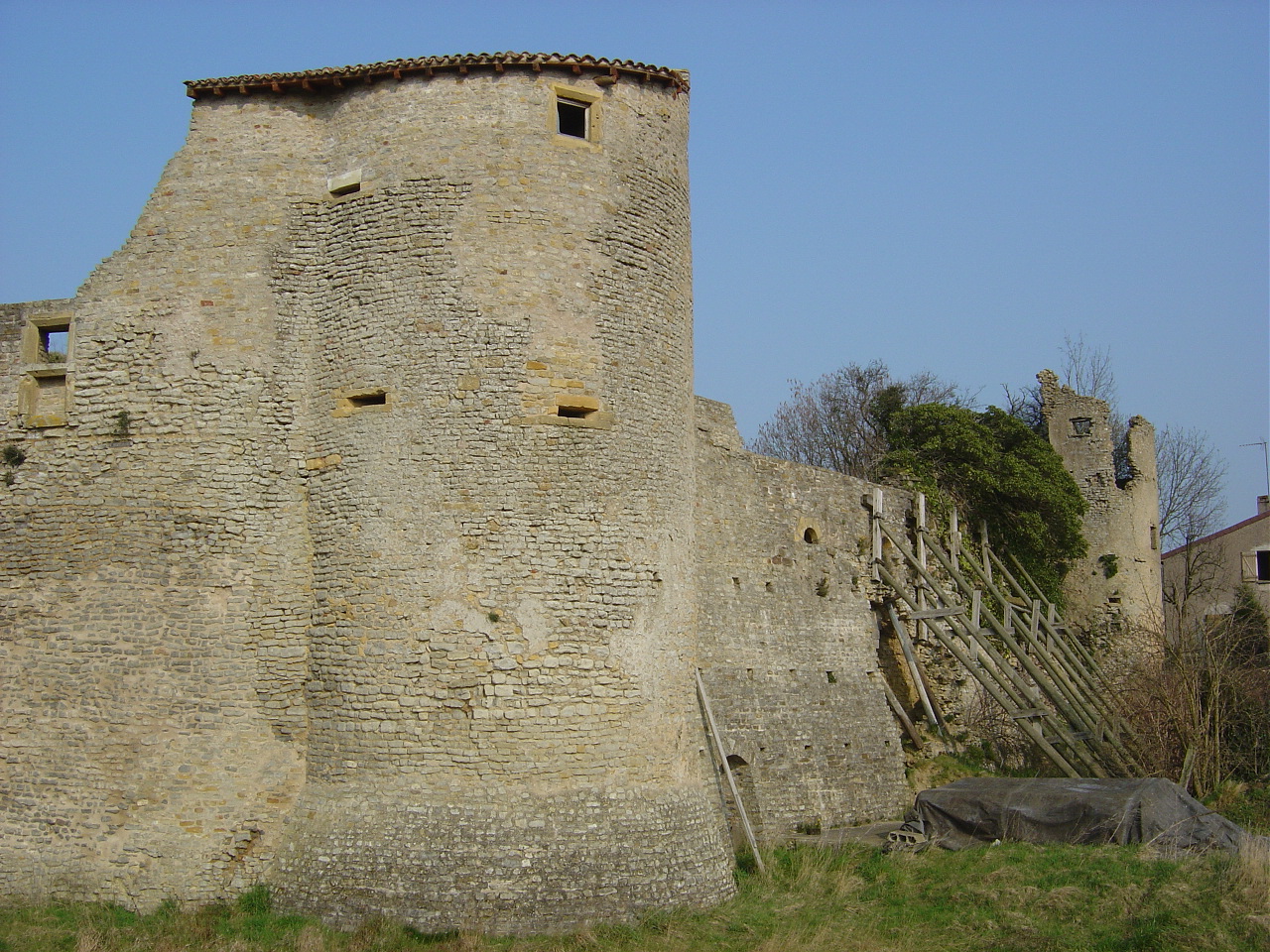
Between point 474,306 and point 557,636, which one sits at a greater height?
point 474,306

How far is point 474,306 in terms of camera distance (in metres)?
12.7

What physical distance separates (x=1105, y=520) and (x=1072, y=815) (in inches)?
516

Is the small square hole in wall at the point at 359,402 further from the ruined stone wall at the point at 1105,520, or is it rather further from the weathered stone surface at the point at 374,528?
the ruined stone wall at the point at 1105,520

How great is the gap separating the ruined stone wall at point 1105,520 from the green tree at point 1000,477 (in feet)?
2.83

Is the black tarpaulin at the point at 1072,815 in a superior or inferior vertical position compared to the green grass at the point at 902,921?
superior

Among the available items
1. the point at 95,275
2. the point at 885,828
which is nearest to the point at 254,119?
the point at 95,275

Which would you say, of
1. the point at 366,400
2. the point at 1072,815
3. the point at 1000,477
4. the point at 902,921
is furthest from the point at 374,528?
the point at 1000,477

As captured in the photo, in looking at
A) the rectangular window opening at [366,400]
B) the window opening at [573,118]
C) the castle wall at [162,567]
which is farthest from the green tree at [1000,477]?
the castle wall at [162,567]

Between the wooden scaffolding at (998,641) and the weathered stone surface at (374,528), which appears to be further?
the wooden scaffolding at (998,641)

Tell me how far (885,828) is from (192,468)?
34.4 feet

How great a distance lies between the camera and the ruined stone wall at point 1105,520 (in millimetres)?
24922

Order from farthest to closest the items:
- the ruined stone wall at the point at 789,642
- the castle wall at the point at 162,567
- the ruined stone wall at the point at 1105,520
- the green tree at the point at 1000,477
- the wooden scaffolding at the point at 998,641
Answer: the ruined stone wall at the point at 1105,520, the green tree at the point at 1000,477, the wooden scaffolding at the point at 998,641, the ruined stone wall at the point at 789,642, the castle wall at the point at 162,567

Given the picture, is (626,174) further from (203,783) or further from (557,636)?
(203,783)

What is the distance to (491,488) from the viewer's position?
12289 millimetres
